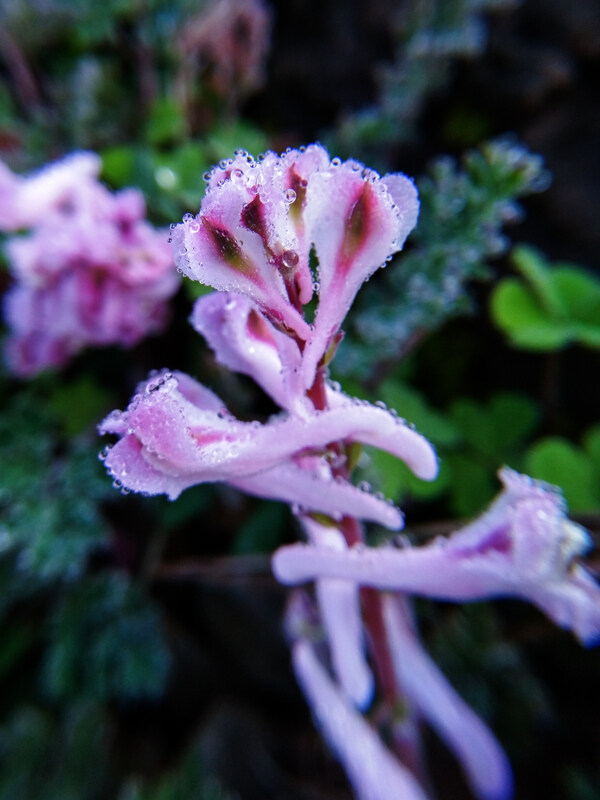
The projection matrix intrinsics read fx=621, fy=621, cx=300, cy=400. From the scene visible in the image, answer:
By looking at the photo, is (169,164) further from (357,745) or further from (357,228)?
(357,745)

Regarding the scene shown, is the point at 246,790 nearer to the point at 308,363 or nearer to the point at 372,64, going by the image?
the point at 308,363

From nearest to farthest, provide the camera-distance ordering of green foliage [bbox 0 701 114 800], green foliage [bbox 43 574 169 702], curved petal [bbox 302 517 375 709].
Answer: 1. curved petal [bbox 302 517 375 709]
2. green foliage [bbox 0 701 114 800]
3. green foliage [bbox 43 574 169 702]

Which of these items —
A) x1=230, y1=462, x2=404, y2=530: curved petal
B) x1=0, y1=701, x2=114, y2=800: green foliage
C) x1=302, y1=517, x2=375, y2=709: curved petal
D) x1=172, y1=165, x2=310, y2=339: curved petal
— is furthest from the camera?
x1=0, y1=701, x2=114, y2=800: green foliage

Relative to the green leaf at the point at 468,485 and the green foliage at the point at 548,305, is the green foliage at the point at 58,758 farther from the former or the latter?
the green foliage at the point at 548,305

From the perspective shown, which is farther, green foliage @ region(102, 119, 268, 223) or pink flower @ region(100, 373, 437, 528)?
green foliage @ region(102, 119, 268, 223)

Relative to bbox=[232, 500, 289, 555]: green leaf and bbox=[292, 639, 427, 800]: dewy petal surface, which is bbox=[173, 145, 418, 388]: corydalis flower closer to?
bbox=[292, 639, 427, 800]: dewy petal surface

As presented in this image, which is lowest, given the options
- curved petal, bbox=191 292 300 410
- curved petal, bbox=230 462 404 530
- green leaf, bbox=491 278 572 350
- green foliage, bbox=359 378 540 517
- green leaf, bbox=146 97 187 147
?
green foliage, bbox=359 378 540 517

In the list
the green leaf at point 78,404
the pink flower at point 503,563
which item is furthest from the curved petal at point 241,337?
the green leaf at point 78,404

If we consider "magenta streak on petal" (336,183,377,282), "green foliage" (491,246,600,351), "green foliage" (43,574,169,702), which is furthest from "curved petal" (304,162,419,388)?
"green foliage" (43,574,169,702)
